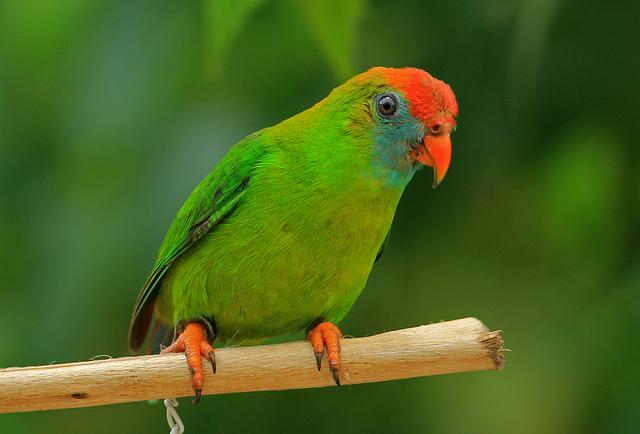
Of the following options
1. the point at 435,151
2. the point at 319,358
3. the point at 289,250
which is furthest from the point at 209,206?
the point at 435,151

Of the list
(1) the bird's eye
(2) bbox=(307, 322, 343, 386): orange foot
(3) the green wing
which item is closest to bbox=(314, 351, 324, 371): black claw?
(2) bbox=(307, 322, 343, 386): orange foot

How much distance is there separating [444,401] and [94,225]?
5.30 ft

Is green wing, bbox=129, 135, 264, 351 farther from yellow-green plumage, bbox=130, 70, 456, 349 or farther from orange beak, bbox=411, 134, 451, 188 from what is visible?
orange beak, bbox=411, 134, 451, 188

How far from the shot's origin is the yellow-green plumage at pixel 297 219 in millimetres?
2408

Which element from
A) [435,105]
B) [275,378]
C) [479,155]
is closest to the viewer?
[275,378]

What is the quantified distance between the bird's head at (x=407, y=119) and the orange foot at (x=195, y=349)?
0.68 metres

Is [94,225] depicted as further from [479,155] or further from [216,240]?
[479,155]

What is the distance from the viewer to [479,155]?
357 centimetres

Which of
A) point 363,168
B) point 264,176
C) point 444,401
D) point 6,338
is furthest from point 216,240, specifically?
point 6,338

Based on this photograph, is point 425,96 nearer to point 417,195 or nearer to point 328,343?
point 328,343

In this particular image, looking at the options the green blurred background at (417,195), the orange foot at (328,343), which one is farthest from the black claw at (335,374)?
the green blurred background at (417,195)

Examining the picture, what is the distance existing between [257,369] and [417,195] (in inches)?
63.4

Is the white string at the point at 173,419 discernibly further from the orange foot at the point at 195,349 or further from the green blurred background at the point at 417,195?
the green blurred background at the point at 417,195

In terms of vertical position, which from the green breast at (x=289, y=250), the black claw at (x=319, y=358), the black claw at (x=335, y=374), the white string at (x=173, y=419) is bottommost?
the white string at (x=173, y=419)
